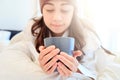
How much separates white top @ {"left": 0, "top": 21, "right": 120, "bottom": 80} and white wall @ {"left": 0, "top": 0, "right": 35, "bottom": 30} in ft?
4.42

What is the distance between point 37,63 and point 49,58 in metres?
0.21

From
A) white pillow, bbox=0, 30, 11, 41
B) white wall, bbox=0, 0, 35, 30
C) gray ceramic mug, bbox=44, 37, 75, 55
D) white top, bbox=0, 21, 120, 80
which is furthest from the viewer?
white wall, bbox=0, 0, 35, 30

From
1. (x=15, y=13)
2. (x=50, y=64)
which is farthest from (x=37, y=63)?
(x=15, y=13)

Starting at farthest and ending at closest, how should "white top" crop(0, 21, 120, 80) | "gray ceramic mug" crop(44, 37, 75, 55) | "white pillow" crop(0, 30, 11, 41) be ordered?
"white pillow" crop(0, 30, 11, 41)
"white top" crop(0, 21, 120, 80)
"gray ceramic mug" crop(44, 37, 75, 55)

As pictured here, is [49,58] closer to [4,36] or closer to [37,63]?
[37,63]

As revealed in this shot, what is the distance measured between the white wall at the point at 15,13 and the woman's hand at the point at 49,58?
67.3 inches

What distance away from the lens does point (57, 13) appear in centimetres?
61

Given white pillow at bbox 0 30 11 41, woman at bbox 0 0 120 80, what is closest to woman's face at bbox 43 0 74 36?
woman at bbox 0 0 120 80

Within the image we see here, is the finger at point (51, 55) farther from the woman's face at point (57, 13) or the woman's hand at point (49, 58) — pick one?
the woman's face at point (57, 13)

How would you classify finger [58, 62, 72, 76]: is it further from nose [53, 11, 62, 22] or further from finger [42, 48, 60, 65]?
nose [53, 11, 62, 22]

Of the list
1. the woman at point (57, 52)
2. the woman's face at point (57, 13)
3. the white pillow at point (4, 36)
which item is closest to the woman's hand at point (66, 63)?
the woman at point (57, 52)

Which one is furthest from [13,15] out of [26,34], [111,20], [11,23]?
[26,34]

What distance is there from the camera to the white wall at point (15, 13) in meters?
2.22

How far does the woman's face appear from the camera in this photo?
0.61 meters
